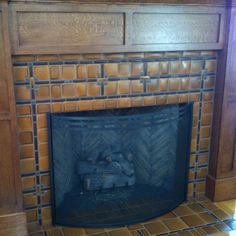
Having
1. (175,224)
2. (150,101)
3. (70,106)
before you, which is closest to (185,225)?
(175,224)

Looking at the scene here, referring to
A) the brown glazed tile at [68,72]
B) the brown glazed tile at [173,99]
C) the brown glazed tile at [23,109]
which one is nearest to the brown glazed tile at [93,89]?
the brown glazed tile at [68,72]

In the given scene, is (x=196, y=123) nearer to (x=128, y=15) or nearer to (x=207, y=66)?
(x=207, y=66)

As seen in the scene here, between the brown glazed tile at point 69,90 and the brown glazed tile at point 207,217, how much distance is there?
1052 millimetres

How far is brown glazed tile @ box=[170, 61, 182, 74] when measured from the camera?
2.05m

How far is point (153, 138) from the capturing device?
6.98 feet

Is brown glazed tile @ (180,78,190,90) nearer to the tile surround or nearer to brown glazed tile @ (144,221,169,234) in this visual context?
the tile surround

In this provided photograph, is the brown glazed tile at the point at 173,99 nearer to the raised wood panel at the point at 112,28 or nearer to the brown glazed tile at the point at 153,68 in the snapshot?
the brown glazed tile at the point at 153,68

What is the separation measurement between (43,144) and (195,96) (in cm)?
92

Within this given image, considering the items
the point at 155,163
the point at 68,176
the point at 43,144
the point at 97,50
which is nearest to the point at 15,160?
the point at 43,144

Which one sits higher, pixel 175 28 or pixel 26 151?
pixel 175 28

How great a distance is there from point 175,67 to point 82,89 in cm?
55

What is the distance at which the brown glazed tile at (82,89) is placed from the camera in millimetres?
1891

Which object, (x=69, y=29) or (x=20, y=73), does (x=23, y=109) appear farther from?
(x=69, y=29)

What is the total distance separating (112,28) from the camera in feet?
5.90
